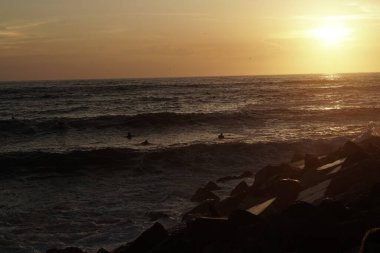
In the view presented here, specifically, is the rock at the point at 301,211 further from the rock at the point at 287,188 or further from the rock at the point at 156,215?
the rock at the point at 156,215

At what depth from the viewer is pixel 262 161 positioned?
20359 mm

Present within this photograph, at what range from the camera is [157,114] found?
37156mm

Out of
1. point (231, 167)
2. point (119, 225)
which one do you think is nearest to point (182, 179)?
point (231, 167)

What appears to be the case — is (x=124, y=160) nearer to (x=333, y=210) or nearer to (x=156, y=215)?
(x=156, y=215)

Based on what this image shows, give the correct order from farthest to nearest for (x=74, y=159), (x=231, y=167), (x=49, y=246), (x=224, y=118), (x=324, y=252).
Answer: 1. (x=224, y=118)
2. (x=74, y=159)
3. (x=231, y=167)
4. (x=49, y=246)
5. (x=324, y=252)

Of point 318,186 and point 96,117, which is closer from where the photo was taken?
point 318,186

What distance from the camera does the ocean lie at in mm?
11797

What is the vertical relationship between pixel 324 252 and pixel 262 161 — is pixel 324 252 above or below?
above

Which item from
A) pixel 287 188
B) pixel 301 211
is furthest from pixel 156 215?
pixel 301 211

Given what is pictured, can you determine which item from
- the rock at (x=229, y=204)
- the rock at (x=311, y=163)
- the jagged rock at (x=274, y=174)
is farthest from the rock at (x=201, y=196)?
the rock at (x=311, y=163)

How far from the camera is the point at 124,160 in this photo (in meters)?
21.7

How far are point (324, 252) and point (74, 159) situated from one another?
17.4m

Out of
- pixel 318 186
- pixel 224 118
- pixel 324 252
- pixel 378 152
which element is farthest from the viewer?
pixel 224 118

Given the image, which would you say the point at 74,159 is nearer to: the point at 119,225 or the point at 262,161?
the point at 262,161
